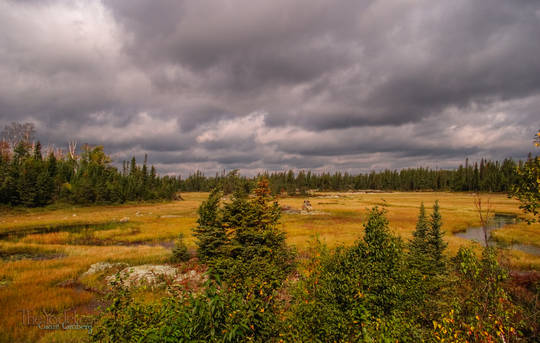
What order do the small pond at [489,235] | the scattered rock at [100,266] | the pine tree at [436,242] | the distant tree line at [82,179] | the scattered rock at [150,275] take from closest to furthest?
the pine tree at [436,242] → the scattered rock at [150,275] → the scattered rock at [100,266] → the small pond at [489,235] → the distant tree line at [82,179]

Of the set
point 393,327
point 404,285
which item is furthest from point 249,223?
point 393,327

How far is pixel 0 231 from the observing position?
4331cm

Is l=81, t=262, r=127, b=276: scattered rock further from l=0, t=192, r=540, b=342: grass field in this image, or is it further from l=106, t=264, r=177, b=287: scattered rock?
l=106, t=264, r=177, b=287: scattered rock

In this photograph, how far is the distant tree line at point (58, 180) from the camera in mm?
73875

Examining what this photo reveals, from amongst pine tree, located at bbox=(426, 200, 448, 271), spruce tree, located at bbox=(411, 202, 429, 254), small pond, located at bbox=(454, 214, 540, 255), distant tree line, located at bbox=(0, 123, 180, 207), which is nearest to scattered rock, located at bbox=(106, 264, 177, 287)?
spruce tree, located at bbox=(411, 202, 429, 254)

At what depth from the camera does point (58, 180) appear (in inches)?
3506

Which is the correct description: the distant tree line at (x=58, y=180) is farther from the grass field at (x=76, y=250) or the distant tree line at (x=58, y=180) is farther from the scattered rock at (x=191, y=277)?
the scattered rock at (x=191, y=277)

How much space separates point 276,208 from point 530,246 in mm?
42434

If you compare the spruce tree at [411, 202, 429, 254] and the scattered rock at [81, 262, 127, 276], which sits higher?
the spruce tree at [411, 202, 429, 254]

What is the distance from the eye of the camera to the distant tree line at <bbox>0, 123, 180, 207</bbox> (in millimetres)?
73875

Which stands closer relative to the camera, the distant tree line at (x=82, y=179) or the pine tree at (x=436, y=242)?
the pine tree at (x=436, y=242)

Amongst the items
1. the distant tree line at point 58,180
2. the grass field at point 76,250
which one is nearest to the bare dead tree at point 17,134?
the distant tree line at point 58,180

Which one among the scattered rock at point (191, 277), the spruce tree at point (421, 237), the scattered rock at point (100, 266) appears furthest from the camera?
the scattered rock at point (100, 266)

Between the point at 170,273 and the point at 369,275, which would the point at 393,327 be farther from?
the point at 170,273
